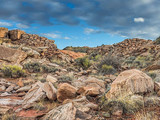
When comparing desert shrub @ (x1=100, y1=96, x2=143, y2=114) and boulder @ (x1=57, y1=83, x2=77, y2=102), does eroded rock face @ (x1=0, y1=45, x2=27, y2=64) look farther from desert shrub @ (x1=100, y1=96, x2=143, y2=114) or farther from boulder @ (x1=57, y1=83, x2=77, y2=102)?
desert shrub @ (x1=100, y1=96, x2=143, y2=114)

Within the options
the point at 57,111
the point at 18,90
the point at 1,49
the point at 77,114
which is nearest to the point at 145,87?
the point at 77,114

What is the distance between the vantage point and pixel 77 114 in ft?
9.45

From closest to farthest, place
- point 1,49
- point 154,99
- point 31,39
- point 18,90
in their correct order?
1. point 154,99
2. point 18,90
3. point 1,49
4. point 31,39

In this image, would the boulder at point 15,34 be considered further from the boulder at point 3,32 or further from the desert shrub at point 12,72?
the desert shrub at point 12,72

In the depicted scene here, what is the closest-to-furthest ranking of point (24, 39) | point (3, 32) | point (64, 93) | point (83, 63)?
point (64, 93) → point (83, 63) → point (24, 39) → point (3, 32)

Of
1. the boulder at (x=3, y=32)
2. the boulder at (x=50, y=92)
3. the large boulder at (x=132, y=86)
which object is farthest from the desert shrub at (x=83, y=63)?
the boulder at (x=3, y=32)

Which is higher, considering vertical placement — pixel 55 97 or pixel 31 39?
pixel 31 39

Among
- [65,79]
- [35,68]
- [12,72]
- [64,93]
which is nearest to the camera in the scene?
[64,93]

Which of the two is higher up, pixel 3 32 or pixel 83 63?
pixel 3 32

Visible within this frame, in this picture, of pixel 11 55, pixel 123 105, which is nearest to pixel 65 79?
pixel 123 105

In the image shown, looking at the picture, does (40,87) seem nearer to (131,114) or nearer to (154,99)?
(131,114)

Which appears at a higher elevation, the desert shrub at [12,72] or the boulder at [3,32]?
the boulder at [3,32]

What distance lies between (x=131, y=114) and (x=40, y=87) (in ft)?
10.3

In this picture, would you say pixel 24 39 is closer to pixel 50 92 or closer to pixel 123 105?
pixel 50 92
